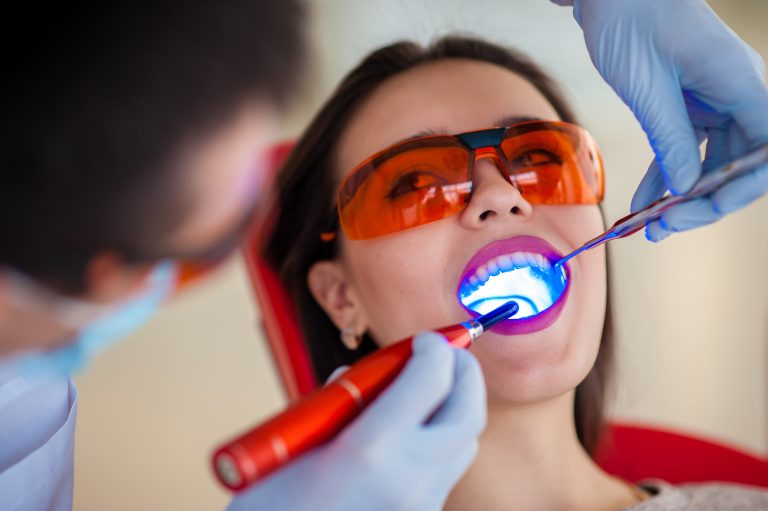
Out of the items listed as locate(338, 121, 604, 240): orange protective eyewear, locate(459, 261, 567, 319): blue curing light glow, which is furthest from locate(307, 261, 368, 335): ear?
locate(459, 261, 567, 319): blue curing light glow

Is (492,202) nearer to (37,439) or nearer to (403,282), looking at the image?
(403,282)

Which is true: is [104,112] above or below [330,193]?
below

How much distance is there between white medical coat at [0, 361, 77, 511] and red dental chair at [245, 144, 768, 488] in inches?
26.0

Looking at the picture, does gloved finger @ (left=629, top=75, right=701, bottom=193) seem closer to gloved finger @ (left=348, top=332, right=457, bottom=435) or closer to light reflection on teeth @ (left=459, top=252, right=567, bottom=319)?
light reflection on teeth @ (left=459, top=252, right=567, bottom=319)

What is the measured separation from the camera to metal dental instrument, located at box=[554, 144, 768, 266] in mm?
1044

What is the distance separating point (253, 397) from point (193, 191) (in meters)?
3.09

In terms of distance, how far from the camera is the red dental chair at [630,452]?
1935mm

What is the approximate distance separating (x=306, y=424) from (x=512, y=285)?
563 mm

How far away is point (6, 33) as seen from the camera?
0.64 metres

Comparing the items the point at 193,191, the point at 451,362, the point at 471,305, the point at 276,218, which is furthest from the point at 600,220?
the point at 193,191

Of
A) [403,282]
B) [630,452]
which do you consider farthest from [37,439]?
[630,452]

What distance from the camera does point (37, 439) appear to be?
4.48 feet

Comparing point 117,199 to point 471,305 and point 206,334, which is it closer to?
point 471,305

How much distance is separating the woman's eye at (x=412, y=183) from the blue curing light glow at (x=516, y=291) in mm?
205
